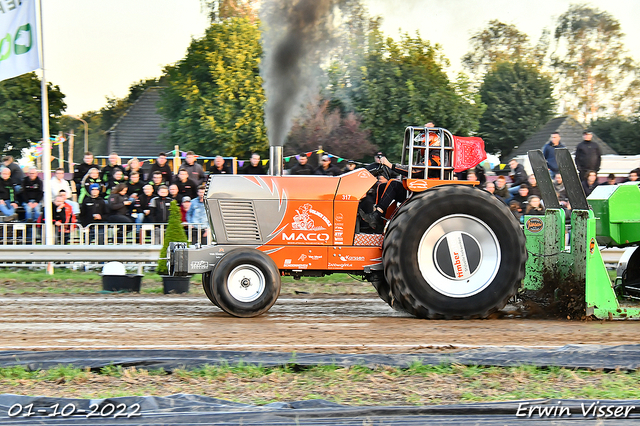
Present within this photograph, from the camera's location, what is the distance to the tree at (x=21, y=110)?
34219 millimetres

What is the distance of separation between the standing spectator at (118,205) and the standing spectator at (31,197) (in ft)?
4.76

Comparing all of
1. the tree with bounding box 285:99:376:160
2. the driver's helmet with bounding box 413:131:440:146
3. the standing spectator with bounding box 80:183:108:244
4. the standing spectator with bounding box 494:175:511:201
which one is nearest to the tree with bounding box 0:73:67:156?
the tree with bounding box 285:99:376:160

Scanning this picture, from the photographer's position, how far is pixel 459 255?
24.0ft

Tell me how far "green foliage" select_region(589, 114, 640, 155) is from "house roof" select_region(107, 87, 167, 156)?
24077 mm

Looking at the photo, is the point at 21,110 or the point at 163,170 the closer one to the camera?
the point at 163,170

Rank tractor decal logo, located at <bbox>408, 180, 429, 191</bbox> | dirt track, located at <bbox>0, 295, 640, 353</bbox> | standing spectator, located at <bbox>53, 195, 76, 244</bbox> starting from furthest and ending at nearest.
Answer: standing spectator, located at <bbox>53, 195, 76, 244</bbox>
tractor decal logo, located at <bbox>408, 180, 429, 191</bbox>
dirt track, located at <bbox>0, 295, 640, 353</bbox>

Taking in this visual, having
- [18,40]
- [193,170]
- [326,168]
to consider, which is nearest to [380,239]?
[326,168]

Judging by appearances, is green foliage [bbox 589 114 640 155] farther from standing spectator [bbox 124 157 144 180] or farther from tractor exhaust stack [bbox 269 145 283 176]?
tractor exhaust stack [bbox 269 145 283 176]

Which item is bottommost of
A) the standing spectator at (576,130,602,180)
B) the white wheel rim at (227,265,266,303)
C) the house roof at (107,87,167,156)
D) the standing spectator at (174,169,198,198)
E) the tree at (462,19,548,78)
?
the white wheel rim at (227,265,266,303)

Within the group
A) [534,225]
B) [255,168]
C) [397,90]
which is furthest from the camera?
[397,90]

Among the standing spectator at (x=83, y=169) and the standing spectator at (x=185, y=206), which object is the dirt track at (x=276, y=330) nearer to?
the standing spectator at (x=185, y=206)

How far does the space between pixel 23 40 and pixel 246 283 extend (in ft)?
27.0

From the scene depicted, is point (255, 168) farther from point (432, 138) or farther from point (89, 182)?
point (432, 138)

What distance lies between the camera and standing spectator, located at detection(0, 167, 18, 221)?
13.2 m
